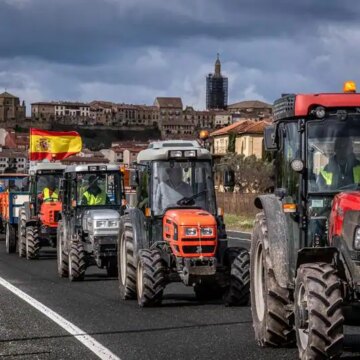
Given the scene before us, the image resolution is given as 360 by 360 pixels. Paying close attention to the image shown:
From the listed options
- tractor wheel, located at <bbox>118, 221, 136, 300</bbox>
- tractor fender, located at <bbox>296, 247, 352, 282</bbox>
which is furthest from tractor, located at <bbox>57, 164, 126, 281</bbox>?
tractor fender, located at <bbox>296, 247, 352, 282</bbox>

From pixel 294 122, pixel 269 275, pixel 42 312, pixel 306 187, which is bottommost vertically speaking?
pixel 42 312

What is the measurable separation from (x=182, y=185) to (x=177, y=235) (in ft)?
3.51

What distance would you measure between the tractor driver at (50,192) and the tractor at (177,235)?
33.3 ft

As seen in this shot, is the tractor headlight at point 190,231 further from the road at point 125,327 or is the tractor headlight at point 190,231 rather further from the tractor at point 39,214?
the tractor at point 39,214

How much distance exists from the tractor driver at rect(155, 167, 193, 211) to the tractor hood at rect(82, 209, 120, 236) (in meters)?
3.85

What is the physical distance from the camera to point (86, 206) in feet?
64.8

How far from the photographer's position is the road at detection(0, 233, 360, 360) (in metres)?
9.57

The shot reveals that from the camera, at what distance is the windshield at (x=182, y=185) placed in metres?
14.3

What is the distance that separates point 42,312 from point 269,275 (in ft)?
15.7

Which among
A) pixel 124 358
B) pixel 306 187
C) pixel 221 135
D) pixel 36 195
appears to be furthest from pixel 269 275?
pixel 221 135

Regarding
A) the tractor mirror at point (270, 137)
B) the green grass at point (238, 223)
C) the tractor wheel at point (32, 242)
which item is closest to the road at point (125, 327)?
the tractor mirror at point (270, 137)

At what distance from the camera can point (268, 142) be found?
9.56 meters

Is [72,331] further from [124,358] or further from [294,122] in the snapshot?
[294,122]

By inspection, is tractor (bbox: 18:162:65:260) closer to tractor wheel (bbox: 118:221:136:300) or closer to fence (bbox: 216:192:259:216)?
tractor wheel (bbox: 118:221:136:300)
